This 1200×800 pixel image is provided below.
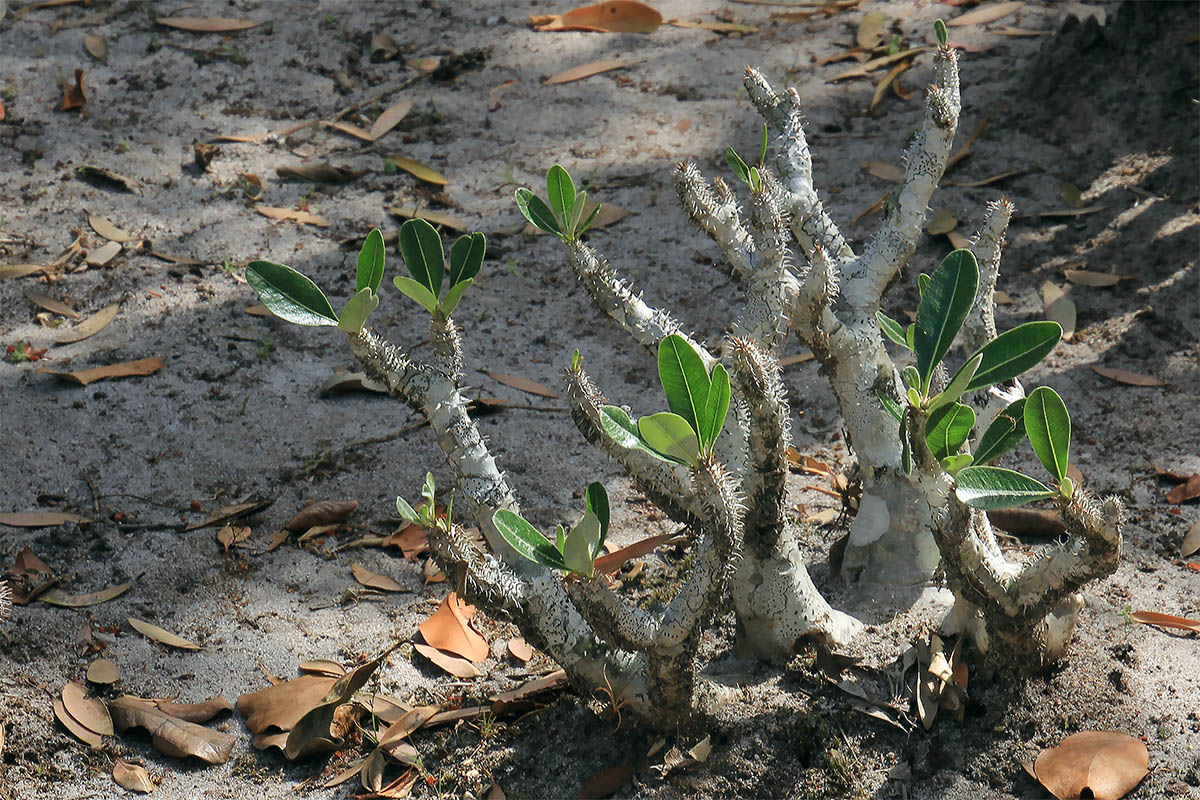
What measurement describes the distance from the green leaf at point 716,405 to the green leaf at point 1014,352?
344mm

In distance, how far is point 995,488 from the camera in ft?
5.18

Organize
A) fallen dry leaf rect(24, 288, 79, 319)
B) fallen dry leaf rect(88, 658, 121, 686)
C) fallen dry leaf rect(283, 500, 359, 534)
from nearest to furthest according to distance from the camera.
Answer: fallen dry leaf rect(88, 658, 121, 686) → fallen dry leaf rect(283, 500, 359, 534) → fallen dry leaf rect(24, 288, 79, 319)

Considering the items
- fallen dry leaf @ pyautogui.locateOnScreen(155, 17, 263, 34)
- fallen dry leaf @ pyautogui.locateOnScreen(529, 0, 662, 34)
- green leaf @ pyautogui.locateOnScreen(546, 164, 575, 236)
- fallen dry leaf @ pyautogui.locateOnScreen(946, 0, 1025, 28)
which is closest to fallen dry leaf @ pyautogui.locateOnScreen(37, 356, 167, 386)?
green leaf @ pyautogui.locateOnScreen(546, 164, 575, 236)

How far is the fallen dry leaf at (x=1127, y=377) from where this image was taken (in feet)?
10.4

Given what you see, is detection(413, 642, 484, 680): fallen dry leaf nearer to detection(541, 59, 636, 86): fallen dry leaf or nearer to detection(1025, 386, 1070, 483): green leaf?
detection(1025, 386, 1070, 483): green leaf

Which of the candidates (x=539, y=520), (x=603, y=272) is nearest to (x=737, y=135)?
(x=539, y=520)

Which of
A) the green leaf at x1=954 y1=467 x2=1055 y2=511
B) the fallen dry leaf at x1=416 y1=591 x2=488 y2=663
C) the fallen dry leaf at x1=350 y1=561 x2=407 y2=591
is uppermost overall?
the green leaf at x1=954 y1=467 x2=1055 y2=511

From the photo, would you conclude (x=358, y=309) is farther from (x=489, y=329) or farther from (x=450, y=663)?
(x=489, y=329)

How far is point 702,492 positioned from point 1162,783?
969 mm

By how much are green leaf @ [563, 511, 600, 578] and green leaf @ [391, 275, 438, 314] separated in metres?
0.43

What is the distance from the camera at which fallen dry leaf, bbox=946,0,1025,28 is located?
504cm

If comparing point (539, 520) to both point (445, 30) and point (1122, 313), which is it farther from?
point (445, 30)

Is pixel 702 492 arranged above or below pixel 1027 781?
above

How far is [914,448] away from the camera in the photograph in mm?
1677
